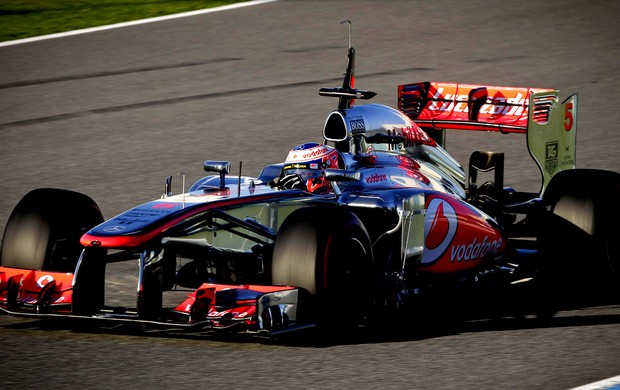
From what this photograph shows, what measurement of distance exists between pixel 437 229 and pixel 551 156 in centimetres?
222

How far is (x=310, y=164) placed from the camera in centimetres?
856

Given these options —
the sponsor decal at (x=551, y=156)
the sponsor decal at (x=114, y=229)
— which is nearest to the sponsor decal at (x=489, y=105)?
the sponsor decal at (x=551, y=156)

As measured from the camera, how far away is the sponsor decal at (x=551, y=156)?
10.1 m

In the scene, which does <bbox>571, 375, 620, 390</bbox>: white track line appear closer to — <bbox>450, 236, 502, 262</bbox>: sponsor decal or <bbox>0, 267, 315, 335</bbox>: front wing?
<bbox>0, 267, 315, 335</bbox>: front wing

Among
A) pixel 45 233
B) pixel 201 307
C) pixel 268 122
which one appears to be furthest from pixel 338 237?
pixel 268 122

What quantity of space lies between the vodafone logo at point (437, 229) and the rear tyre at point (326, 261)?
31.7 inches

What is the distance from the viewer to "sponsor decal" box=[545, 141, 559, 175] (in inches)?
399

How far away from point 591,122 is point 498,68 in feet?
9.38

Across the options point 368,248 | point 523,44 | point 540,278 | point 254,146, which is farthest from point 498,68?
point 368,248

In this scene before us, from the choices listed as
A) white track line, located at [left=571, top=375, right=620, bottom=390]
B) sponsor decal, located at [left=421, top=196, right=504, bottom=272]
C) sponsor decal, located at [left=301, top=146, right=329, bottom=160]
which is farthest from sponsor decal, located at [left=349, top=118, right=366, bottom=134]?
white track line, located at [left=571, top=375, right=620, bottom=390]

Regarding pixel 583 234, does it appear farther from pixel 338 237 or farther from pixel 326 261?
pixel 326 261

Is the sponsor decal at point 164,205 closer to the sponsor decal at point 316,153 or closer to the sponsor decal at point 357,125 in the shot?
the sponsor decal at point 316,153

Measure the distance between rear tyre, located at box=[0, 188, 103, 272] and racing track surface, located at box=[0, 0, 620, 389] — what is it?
42 centimetres

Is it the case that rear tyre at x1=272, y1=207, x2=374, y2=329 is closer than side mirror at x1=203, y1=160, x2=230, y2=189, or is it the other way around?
rear tyre at x1=272, y1=207, x2=374, y2=329
